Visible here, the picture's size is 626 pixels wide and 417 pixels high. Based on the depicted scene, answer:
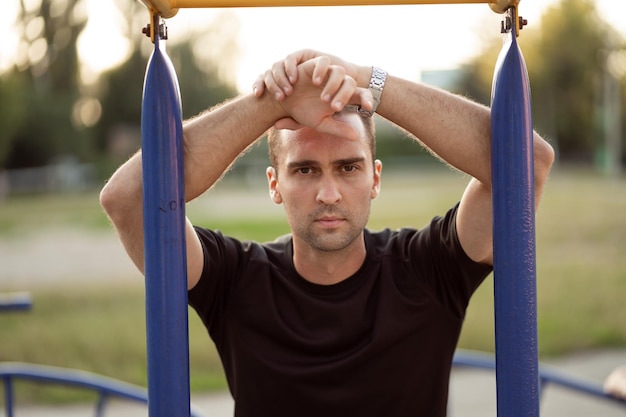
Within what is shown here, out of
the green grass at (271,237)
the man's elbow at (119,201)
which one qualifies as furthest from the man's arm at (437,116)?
the green grass at (271,237)

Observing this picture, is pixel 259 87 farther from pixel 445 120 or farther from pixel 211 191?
pixel 211 191

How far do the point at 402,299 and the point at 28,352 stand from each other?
201 inches

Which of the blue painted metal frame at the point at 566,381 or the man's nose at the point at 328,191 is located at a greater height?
the man's nose at the point at 328,191

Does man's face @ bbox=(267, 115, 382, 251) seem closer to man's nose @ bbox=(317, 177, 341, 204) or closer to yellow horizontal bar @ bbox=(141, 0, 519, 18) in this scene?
man's nose @ bbox=(317, 177, 341, 204)

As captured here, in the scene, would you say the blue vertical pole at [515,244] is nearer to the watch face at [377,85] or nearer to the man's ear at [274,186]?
the watch face at [377,85]

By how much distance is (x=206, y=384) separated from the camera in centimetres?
563

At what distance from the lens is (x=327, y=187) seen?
173 cm

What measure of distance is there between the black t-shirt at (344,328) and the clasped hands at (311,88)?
452 mm

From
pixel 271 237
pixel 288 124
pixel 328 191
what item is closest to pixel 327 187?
pixel 328 191

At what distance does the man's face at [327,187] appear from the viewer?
5.72 ft

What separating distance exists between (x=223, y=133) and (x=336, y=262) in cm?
48

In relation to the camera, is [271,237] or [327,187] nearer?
[327,187]

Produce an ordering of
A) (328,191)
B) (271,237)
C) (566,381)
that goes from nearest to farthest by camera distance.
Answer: (328,191) < (566,381) < (271,237)

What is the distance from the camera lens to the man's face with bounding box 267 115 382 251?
1.74 m
